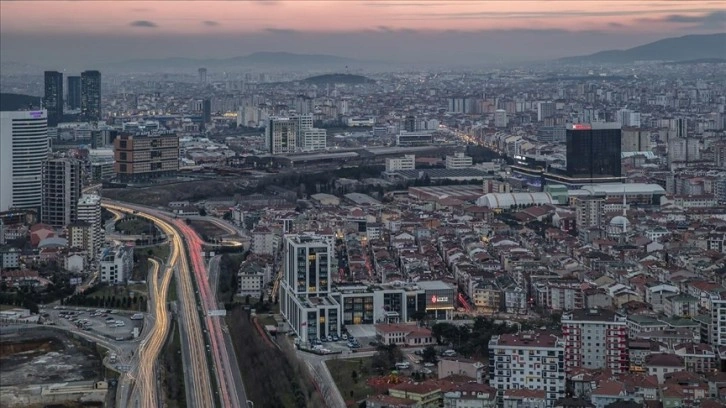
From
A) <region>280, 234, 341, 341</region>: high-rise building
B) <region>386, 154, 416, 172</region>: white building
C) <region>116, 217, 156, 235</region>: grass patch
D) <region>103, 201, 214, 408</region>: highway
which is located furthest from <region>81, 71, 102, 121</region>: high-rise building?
<region>280, 234, 341, 341</region>: high-rise building

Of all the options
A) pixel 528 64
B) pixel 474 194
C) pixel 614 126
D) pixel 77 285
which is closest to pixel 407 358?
pixel 77 285

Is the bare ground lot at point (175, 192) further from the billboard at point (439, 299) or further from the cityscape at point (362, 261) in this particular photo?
the billboard at point (439, 299)

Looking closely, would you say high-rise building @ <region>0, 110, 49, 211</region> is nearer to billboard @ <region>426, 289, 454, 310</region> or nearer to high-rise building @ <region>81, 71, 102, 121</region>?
billboard @ <region>426, 289, 454, 310</region>

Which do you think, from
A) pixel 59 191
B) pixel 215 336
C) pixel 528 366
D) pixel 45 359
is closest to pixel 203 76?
pixel 59 191

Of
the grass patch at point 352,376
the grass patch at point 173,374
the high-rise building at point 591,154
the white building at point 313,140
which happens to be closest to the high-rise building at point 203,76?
the white building at point 313,140

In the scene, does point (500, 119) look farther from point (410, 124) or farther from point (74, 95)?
point (74, 95)

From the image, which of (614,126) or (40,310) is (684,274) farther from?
(614,126)

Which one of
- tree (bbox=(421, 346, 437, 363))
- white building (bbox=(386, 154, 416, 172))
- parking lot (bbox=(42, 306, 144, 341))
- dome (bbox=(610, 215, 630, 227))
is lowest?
tree (bbox=(421, 346, 437, 363))

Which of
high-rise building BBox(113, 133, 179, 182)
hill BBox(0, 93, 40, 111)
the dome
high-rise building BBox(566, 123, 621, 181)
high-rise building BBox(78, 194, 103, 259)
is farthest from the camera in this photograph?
high-rise building BBox(113, 133, 179, 182)
